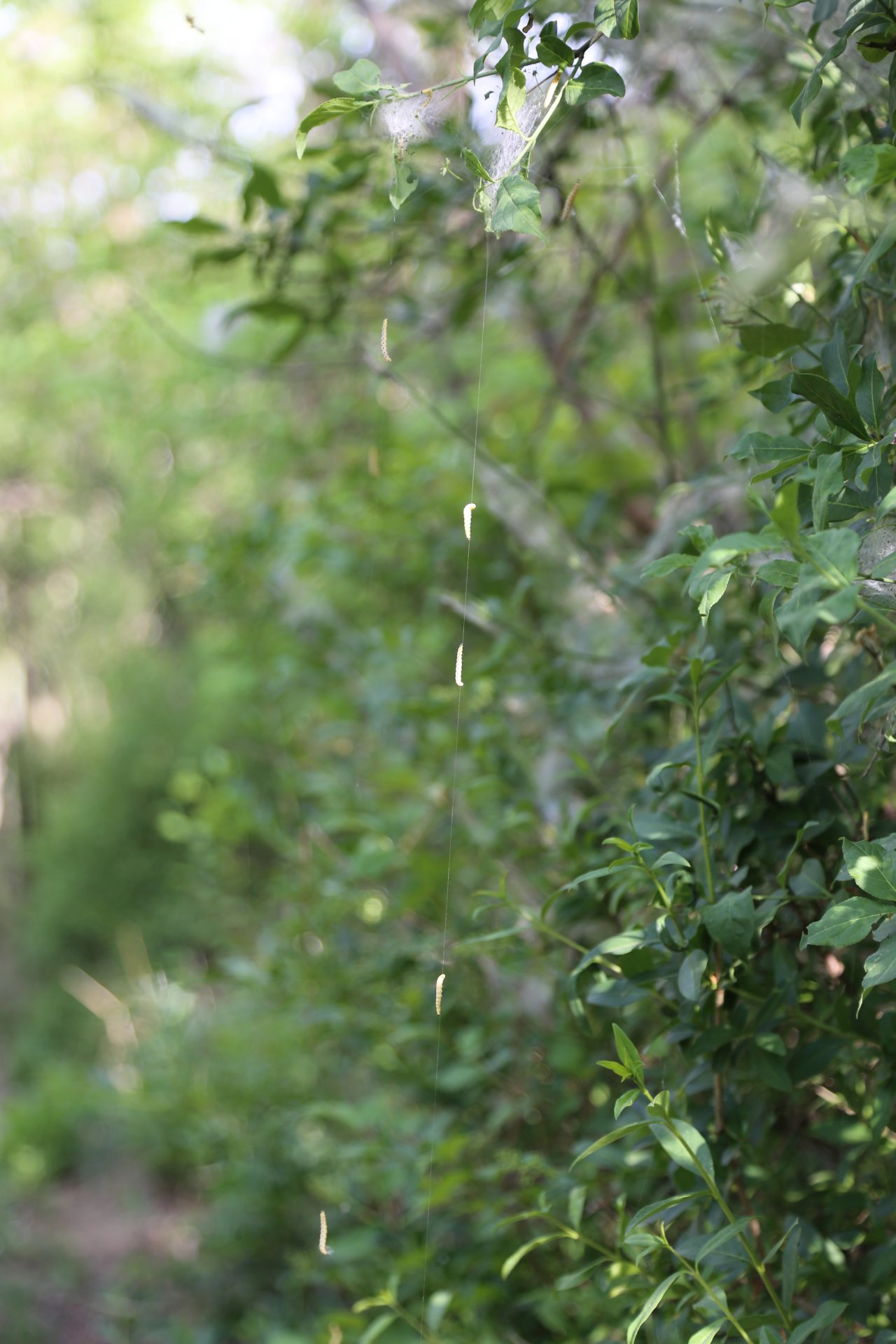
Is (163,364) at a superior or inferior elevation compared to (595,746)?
inferior

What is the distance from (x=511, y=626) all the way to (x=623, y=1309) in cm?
92

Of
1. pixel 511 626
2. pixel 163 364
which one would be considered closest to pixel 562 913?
pixel 511 626

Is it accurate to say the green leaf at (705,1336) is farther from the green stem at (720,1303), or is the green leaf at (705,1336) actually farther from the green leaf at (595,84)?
the green leaf at (595,84)

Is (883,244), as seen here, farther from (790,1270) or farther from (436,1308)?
(436,1308)

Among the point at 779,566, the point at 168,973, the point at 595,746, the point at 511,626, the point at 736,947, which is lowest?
the point at 168,973

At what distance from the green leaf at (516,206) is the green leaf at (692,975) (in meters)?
0.60

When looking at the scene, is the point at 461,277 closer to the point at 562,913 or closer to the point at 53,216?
the point at 562,913

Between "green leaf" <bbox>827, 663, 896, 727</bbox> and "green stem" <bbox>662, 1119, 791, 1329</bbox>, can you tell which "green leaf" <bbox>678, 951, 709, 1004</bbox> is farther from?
"green leaf" <bbox>827, 663, 896, 727</bbox>

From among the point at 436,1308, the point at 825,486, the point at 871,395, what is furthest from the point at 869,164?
the point at 436,1308

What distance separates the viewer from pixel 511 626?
1622 millimetres

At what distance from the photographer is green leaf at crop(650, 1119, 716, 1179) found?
82cm

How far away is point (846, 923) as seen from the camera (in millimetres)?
745

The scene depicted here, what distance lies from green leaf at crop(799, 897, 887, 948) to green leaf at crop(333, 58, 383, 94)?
0.73m

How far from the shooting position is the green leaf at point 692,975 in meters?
0.86
